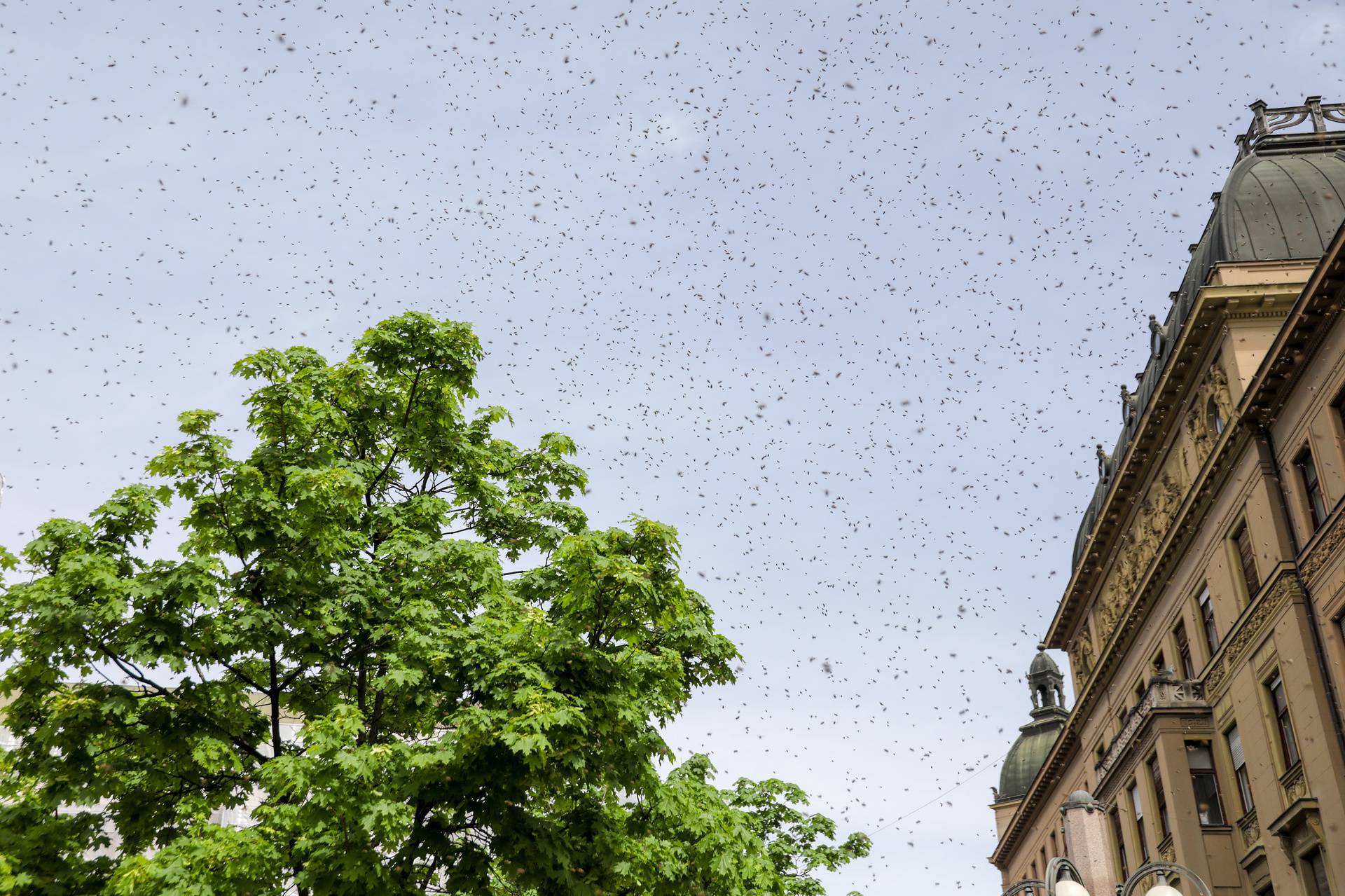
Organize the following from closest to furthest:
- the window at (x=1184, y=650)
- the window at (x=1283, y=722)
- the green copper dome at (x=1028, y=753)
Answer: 1. the window at (x=1283, y=722)
2. the window at (x=1184, y=650)
3. the green copper dome at (x=1028, y=753)

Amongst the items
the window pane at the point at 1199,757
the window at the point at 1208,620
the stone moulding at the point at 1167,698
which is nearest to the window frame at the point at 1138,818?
the stone moulding at the point at 1167,698

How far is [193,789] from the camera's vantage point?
1411 cm

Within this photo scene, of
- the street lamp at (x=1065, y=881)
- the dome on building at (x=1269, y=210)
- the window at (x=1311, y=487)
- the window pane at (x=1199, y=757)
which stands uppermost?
the dome on building at (x=1269, y=210)

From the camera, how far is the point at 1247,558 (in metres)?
28.3

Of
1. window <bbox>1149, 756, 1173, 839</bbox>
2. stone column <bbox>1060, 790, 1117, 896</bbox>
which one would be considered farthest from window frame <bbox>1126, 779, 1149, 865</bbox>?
stone column <bbox>1060, 790, 1117, 896</bbox>

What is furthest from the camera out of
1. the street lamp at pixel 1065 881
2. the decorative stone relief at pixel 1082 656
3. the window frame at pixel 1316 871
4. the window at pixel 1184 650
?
the decorative stone relief at pixel 1082 656

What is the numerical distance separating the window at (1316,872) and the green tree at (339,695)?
1391cm

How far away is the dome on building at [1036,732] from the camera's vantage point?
6762cm

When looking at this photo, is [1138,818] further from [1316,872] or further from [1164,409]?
[1164,409]

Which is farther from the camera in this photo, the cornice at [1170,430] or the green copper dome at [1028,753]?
the green copper dome at [1028,753]

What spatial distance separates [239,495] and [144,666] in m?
2.18

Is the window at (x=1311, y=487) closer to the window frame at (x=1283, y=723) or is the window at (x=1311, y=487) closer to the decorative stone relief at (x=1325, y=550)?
the decorative stone relief at (x=1325, y=550)

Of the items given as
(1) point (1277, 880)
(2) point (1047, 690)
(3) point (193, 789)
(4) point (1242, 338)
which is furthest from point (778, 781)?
(2) point (1047, 690)

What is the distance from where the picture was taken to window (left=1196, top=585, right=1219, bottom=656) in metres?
30.6
